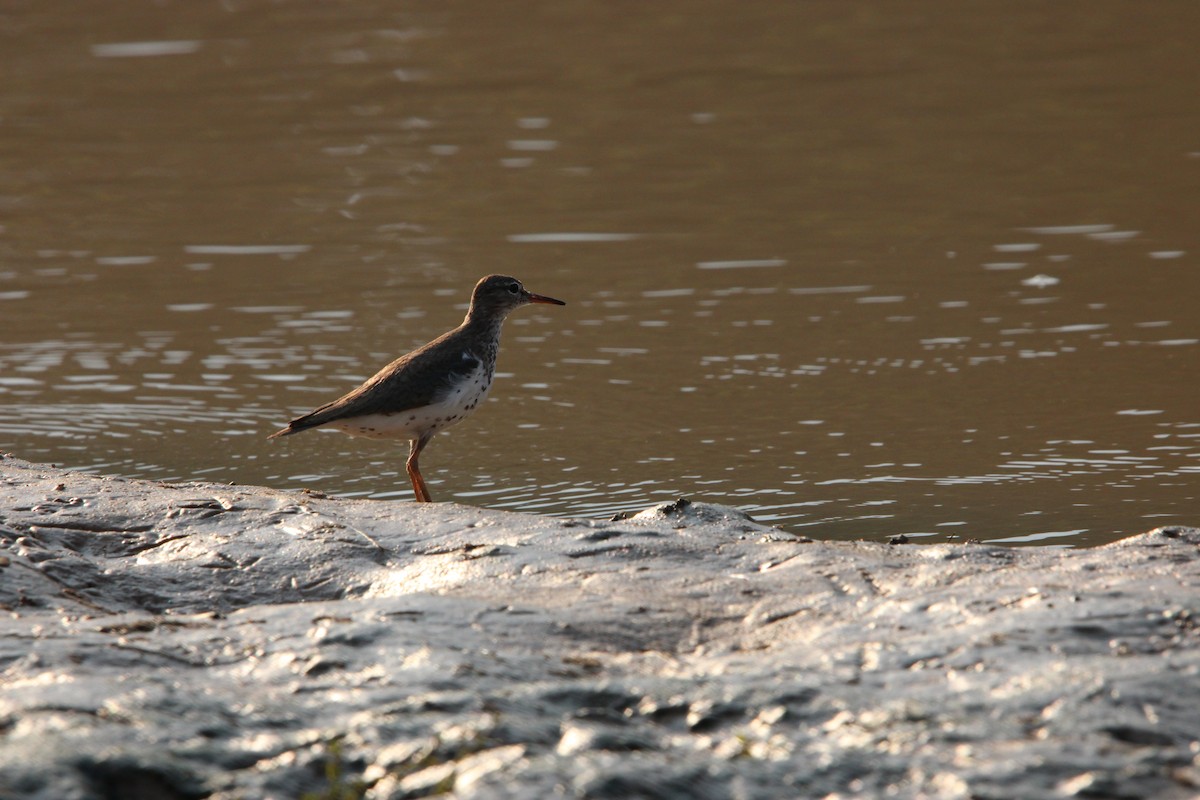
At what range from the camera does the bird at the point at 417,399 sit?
8172 mm

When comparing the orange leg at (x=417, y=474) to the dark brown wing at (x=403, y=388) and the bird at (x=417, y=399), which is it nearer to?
the bird at (x=417, y=399)

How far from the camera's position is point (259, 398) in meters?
10.6

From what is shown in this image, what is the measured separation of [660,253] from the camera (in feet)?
44.5

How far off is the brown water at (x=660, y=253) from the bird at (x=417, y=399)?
47 cm

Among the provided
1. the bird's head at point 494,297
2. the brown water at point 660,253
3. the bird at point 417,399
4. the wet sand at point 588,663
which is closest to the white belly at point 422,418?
the bird at point 417,399

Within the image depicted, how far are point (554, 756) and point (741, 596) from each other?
4.97ft

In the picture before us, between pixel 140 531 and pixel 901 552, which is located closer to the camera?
pixel 901 552

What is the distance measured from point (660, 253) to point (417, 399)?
572cm

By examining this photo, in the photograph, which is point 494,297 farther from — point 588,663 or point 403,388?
point 588,663

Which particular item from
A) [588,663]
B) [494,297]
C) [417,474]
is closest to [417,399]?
[417,474]

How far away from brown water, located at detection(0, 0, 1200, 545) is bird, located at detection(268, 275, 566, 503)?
0.47 m

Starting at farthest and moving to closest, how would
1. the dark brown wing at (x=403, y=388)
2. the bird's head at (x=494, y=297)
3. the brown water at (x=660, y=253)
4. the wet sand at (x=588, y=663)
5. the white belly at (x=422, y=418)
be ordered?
the bird's head at (x=494, y=297)
the brown water at (x=660, y=253)
the white belly at (x=422, y=418)
the dark brown wing at (x=403, y=388)
the wet sand at (x=588, y=663)

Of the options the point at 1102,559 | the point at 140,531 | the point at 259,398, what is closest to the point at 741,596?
the point at 1102,559

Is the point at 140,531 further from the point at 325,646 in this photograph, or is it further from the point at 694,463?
the point at 694,463
